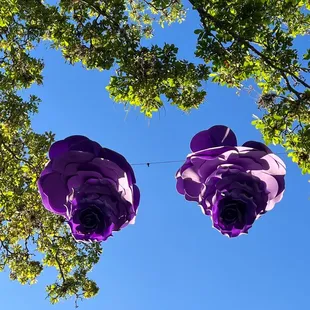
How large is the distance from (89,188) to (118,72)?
4.42m

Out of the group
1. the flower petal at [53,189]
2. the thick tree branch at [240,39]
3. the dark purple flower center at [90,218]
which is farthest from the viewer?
the thick tree branch at [240,39]

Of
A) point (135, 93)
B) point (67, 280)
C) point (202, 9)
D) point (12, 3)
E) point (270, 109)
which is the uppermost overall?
point (12, 3)

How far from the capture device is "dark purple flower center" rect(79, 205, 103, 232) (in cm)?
295

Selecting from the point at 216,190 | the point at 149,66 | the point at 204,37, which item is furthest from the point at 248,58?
the point at 216,190

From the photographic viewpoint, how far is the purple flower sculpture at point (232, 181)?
118 inches


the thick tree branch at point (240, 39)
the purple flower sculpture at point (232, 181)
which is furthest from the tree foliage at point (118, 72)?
the purple flower sculpture at point (232, 181)

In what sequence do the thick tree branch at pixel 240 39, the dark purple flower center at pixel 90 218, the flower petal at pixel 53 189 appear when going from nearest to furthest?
the dark purple flower center at pixel 90 218, the flower petal at pixel 53 189, the thick tree branch at pixel 240 39

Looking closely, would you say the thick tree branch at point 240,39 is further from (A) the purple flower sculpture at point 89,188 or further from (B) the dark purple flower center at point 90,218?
(B) the dark purple flower center at point 90,218

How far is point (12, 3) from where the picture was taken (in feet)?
24.9

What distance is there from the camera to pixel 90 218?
9.68ft

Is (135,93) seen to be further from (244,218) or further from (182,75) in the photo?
(244,218)

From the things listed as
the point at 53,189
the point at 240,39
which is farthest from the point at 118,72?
the point at 53,189

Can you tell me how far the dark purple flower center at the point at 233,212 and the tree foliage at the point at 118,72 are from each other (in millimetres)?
3854

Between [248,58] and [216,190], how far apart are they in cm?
451
